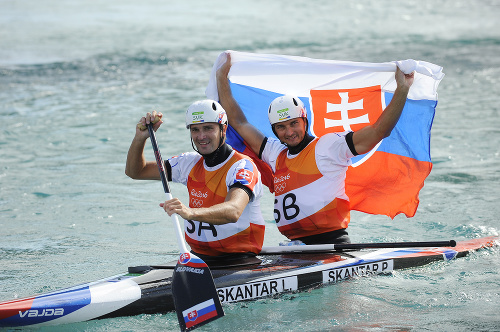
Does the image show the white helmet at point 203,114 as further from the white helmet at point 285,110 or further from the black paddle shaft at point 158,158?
the white helmet at point 285,110

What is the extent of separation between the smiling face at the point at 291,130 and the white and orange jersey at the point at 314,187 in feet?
0.44

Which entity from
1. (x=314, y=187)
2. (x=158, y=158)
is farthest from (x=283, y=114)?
(x=158, y=158)

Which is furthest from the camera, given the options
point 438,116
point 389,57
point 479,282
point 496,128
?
point 389,57

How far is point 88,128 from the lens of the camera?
14.5 m

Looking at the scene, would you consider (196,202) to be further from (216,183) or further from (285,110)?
(285,110)

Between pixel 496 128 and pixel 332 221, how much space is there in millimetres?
8542

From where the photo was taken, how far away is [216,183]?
600 cm

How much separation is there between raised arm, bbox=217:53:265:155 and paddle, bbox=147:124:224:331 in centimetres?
178

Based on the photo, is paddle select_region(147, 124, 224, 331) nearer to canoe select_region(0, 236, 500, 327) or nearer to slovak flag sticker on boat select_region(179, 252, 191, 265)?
slovak flag sticker on boat select_region(179, 252, 191, 265)

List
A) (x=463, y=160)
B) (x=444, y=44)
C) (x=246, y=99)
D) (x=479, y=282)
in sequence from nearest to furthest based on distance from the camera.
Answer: (x=479, y=282), (x=246, y=99), (x=463, y=160), (x=444, y=44)

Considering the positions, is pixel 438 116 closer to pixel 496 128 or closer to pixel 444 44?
pixel 496 128

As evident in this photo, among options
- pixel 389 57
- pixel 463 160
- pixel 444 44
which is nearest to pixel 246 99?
pixel 463 160

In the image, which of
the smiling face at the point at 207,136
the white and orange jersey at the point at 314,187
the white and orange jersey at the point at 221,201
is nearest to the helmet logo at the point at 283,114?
the white and orange jersey at the point at 314,187

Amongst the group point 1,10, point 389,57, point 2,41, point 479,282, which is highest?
point 1,10
